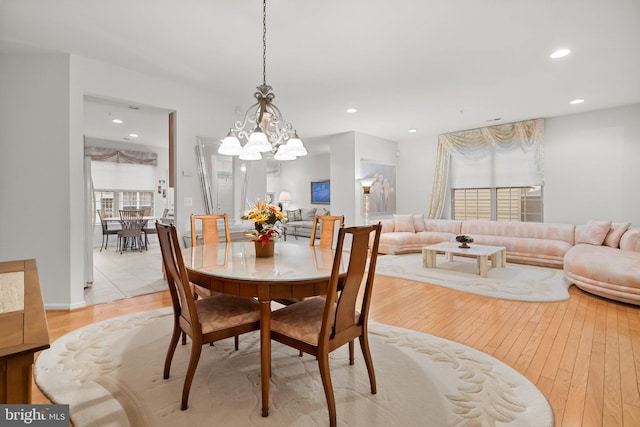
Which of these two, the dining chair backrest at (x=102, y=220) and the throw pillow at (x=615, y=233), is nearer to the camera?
the throw pillow at (x=615, y=233)

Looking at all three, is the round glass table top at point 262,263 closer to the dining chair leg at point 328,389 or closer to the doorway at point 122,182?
the dining chair leg at point 328,389

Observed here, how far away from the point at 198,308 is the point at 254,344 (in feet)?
2.32

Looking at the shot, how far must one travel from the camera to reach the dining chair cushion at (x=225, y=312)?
1770mm

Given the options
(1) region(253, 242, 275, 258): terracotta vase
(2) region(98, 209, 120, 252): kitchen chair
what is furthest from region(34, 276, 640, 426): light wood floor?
(2) region(98, 209, 120, 252): kitchen chair

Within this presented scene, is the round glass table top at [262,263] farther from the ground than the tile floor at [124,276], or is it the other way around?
the round glass table top at [262,263]

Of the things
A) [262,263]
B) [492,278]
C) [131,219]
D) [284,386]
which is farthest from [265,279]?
[131,219]

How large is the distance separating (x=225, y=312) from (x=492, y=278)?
3953 millimetres

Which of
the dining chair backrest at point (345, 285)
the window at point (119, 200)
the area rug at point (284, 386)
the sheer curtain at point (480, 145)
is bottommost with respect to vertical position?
the area rug at point (284, 386)

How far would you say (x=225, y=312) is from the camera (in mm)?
1874

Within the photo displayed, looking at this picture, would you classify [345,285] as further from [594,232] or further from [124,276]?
[594,232]

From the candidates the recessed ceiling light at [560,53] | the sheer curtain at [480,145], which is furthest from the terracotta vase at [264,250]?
the sheer curtain at [480,145]

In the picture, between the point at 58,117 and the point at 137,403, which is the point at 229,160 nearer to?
the point at 58,117

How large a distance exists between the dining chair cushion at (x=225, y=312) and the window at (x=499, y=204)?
6.20 meters

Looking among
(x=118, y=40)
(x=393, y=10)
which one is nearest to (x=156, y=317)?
(x=118, y=40)
